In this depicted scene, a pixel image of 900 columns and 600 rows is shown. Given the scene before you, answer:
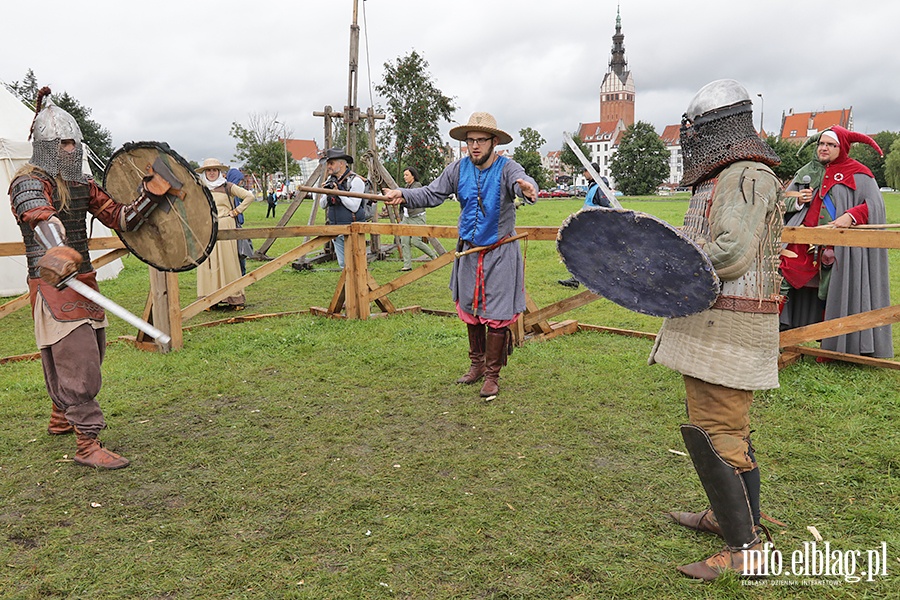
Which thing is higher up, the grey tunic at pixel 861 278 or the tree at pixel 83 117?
the tree at pixel 83 117

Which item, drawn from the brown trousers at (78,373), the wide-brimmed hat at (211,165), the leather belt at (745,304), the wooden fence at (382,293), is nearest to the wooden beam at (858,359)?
the wooden fence at (382,293)

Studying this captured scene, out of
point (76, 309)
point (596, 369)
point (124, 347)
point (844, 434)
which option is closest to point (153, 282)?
point (124, 347)

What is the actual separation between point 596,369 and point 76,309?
142 inches

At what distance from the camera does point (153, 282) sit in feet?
18.7

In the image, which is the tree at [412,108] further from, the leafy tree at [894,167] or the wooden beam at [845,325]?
the leafy tree at [894,167]

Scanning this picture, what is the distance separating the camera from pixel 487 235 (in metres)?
4.65

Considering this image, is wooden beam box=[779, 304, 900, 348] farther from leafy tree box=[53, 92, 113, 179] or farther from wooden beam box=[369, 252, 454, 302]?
leafy tree box=[53, 92, 113, 179]

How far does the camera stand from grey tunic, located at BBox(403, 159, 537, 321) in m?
4.63

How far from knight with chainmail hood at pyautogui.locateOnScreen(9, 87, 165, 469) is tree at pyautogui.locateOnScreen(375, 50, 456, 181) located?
15933 mm

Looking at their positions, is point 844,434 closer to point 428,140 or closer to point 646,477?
point 646,477

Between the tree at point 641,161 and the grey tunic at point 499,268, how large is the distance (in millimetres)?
60089

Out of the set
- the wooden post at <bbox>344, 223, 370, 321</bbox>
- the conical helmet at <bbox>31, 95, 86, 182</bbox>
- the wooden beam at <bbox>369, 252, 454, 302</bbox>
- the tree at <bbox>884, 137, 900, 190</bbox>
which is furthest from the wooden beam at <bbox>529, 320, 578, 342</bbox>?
the tree at <bbox>884, 137, 900, 190</bbox>

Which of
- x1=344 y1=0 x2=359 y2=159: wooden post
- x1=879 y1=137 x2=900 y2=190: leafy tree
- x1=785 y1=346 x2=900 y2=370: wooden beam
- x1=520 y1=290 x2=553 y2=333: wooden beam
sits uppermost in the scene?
x1=879 y1=137 x2=900 y2=190: leafy tree

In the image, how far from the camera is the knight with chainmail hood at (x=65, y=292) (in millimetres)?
3396
